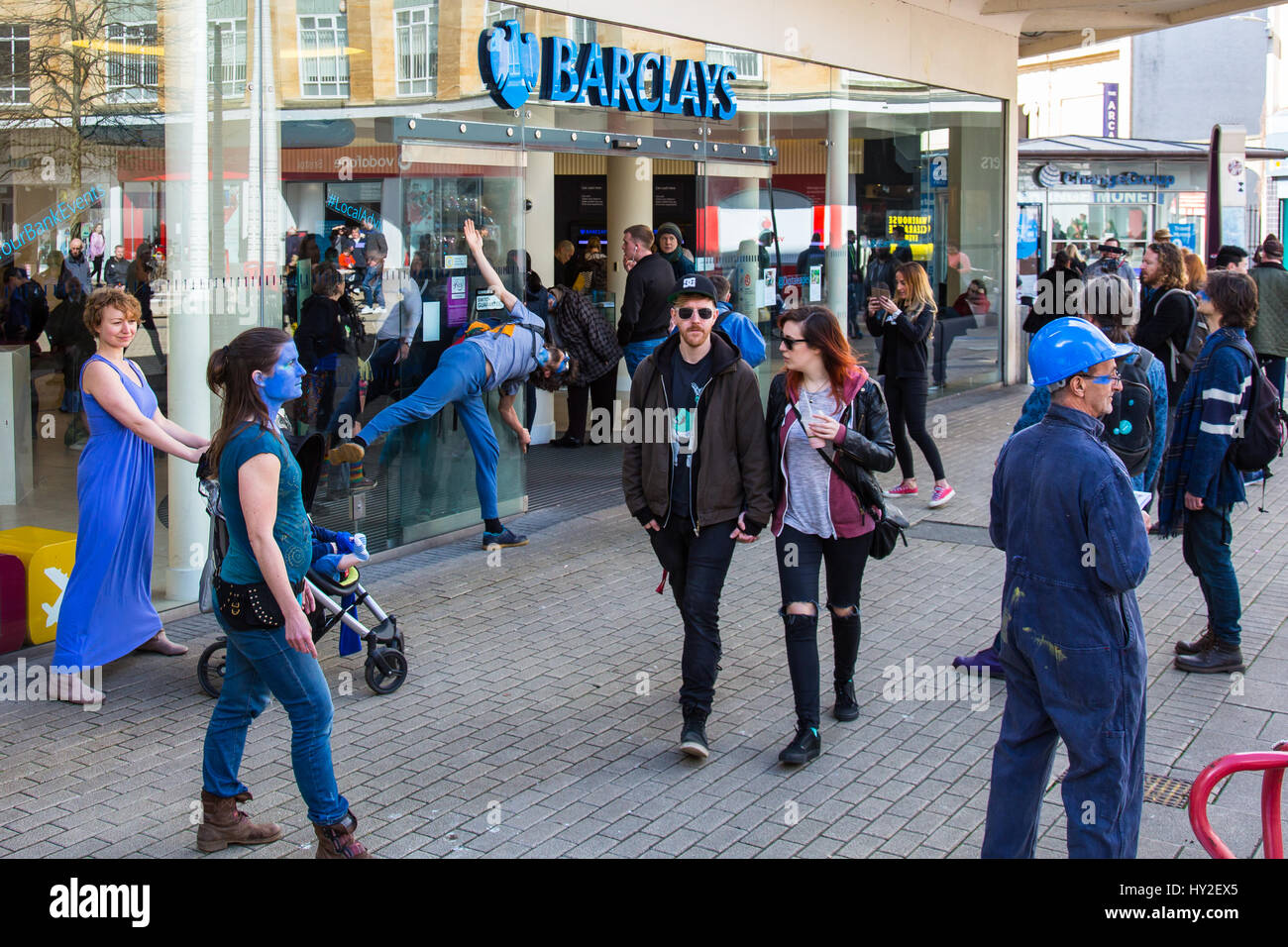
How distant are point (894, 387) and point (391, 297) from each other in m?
4.09

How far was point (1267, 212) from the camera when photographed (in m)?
34.5

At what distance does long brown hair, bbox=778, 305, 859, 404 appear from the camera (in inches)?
222

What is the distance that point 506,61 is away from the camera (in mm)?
9547

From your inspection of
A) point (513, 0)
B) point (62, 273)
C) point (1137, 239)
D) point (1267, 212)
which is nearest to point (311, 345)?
point (62, 273)

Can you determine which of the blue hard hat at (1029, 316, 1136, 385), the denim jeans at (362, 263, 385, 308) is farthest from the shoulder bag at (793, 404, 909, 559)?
the denim jeans at (362, 263, 385, 308)

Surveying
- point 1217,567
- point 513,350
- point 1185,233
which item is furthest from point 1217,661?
point 1185,233

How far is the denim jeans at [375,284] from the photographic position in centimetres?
880

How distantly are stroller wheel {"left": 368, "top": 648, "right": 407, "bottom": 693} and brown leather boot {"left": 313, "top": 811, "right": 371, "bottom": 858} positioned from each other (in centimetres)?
180

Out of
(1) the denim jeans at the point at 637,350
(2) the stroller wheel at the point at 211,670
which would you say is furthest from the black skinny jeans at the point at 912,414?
(2) the stroller wheel at the point at 211,670

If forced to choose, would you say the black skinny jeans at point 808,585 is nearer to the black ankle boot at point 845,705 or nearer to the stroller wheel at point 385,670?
the black ankle boot at point 845,705

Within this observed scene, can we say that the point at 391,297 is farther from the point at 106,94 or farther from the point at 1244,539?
the point at 1244,539

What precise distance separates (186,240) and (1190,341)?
23.5 feet

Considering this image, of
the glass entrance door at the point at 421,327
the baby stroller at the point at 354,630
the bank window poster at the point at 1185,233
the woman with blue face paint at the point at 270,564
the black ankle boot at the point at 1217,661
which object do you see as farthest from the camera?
the bank window poster at the point at 1185,233

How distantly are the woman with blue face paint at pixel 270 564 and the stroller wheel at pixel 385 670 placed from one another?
169cm
